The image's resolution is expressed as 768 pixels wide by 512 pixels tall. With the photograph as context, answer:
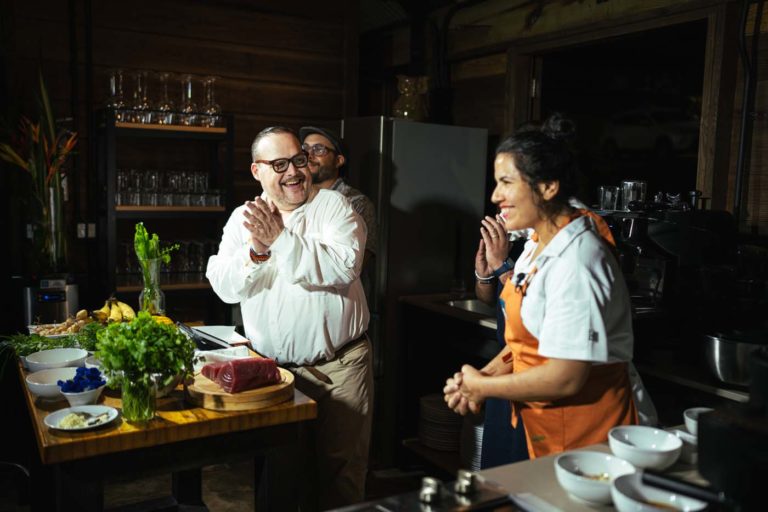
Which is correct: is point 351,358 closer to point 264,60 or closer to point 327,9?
point 264,60

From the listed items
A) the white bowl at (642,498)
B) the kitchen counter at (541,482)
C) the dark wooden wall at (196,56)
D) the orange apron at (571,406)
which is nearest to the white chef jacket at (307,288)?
the orange apron at (571,406)

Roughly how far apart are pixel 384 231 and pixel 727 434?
9.52 feet

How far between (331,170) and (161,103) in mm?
1247

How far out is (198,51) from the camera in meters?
4.70

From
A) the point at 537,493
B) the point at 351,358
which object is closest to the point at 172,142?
the point at 351,358

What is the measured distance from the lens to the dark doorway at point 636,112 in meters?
7.12

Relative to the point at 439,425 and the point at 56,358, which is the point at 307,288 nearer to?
the point at 56,358

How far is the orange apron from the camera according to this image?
181 centimetres

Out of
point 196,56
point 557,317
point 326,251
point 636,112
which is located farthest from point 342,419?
point 636,112

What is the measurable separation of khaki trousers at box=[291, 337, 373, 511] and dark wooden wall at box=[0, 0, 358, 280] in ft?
7.86

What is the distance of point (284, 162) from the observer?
2.54m

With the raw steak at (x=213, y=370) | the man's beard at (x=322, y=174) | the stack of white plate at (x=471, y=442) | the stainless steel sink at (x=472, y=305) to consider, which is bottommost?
the stack of white plate at (x=471, y=442)

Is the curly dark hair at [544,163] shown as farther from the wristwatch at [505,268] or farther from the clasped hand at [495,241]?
the wristwatch at [505,268]

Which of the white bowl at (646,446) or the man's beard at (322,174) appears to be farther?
the man's beard at (322,174)
